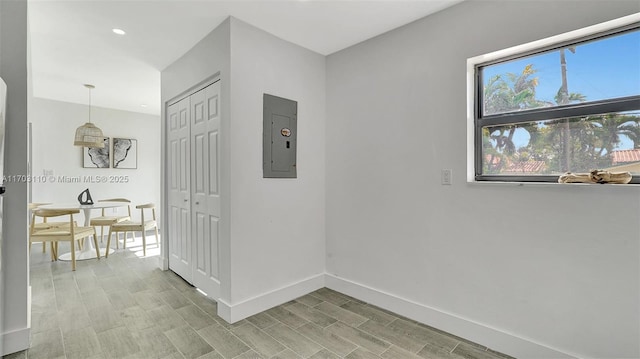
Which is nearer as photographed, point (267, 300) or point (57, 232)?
point (267, 300)

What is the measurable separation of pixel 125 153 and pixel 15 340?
4.55 meters

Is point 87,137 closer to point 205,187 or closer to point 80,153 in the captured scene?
point 80,153

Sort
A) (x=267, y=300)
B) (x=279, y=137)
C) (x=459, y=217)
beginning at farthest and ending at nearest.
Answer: (x=279, y=137)
(x=267, y=300)
(x=459, y=217)

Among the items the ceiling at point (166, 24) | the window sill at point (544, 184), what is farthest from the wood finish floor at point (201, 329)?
the ceiling at point (166, 24)

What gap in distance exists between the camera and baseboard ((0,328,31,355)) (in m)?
1.92

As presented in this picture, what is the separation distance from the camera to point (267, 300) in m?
2.63

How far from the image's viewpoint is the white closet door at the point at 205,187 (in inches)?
105

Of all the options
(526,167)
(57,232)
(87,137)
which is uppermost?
(87,137)

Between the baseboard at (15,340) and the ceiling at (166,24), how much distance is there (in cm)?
235

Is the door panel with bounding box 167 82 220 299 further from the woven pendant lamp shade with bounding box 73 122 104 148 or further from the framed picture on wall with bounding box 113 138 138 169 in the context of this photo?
the framed picture on wall with bounding box 113 138 138 169

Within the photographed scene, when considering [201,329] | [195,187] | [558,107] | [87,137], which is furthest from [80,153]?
[558,107]

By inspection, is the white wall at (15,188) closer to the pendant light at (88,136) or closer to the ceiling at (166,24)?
the ceiling at (166,24)

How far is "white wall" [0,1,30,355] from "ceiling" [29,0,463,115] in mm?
397

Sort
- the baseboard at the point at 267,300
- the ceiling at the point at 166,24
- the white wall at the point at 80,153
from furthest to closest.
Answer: the white wall at the point at 80,153
the baseboard at the point at 267,300
the ceiling at the point at 166,24
